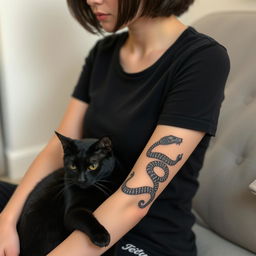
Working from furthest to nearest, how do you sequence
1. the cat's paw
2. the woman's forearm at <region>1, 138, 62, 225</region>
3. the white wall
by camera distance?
the white wall < the woman's forearm at <region>1, 138, 62, 225</region> < the cat's paw

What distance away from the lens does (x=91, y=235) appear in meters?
0.72

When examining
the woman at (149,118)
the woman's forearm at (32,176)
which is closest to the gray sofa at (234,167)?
the woman at (149,118)

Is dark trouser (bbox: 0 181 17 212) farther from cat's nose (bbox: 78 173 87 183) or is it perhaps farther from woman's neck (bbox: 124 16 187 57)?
woman's neck (bbox: 124 16 187 57)

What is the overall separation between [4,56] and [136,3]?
99cm

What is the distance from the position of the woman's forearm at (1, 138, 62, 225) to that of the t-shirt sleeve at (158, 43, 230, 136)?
42cm

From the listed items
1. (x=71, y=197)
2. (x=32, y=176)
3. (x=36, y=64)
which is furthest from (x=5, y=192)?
(x=36, y=64)

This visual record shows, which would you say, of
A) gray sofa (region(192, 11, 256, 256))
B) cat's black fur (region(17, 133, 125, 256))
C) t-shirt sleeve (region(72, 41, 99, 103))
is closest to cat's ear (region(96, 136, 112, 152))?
cat's black fur (region(17, 133, 125, 256))

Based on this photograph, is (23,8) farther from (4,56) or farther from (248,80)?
(248,80)

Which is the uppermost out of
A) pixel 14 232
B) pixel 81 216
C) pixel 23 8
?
pixel 23 8

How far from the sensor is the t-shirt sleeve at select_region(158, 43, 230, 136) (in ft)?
2.43

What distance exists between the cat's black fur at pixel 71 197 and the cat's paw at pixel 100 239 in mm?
80

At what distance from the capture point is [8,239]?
0.87 m

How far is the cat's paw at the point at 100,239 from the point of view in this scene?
71 cm

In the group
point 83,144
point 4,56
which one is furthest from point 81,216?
point 4,56
